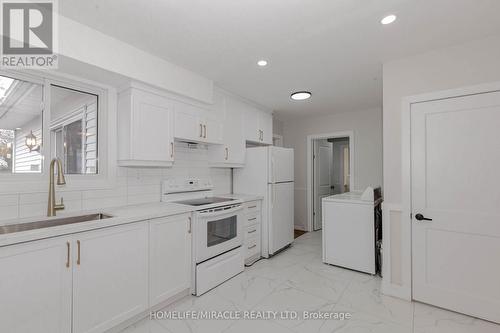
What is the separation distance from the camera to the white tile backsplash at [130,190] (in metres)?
1.86

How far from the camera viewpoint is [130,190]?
253cm

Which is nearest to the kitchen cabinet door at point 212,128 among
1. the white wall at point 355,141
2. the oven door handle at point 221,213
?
the oven door handle at point 221,213

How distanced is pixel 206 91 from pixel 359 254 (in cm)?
287

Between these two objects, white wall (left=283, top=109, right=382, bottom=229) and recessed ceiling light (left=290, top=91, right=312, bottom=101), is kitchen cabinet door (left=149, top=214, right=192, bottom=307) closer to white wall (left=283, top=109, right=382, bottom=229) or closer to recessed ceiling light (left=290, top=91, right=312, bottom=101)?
recessed ceiling light (left=290, top=91, right=312, bottom=101)

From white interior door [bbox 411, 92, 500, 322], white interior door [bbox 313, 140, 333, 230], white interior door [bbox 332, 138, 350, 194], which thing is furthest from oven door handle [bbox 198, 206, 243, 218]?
white interior door [bbox 332, 138, 350, 194]

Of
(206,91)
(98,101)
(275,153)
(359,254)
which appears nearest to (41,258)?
(98,101)

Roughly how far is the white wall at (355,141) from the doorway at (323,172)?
0.39 feet

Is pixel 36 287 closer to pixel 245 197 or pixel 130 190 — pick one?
pixel 130 190

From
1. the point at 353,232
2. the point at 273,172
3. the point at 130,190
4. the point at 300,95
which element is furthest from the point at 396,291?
the point at 130,190

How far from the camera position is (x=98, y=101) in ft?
7.91

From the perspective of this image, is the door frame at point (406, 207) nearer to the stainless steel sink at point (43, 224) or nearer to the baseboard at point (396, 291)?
the baseboard at point (396, 291)

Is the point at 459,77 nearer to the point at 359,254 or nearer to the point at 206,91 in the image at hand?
the point at 359,254

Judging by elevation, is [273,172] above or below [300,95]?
below

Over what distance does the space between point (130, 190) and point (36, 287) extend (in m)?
1.17
